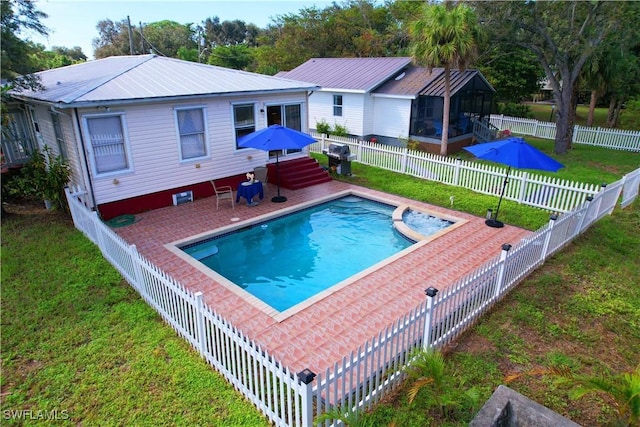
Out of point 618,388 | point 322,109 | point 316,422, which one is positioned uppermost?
point 322,109

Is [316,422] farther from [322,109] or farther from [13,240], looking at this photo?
[322,109]


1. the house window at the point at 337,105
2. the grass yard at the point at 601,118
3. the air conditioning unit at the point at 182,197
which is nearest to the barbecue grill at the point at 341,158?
the air conditioning unit at the point at 182,197

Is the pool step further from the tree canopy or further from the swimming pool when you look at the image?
the tree canopy

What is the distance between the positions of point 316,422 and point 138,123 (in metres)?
9.98

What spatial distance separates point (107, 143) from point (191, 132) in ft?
8.17

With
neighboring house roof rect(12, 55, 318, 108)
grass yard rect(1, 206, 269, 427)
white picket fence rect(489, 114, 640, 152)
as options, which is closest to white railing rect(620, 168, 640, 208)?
white picket fence rect(489, 114, 640, 152)

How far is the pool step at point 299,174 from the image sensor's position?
14336 millimetres

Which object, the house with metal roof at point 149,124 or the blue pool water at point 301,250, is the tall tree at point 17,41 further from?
the blue pool water at point 301,250

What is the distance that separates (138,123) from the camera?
1110cm

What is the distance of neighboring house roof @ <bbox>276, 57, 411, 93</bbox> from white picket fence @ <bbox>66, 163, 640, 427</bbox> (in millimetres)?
14349

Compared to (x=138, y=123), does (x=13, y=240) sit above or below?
below

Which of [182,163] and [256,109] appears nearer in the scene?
[182,163]

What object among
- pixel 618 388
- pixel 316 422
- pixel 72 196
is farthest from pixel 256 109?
pixel 618 388

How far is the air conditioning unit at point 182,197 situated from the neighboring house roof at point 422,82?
1216cm
